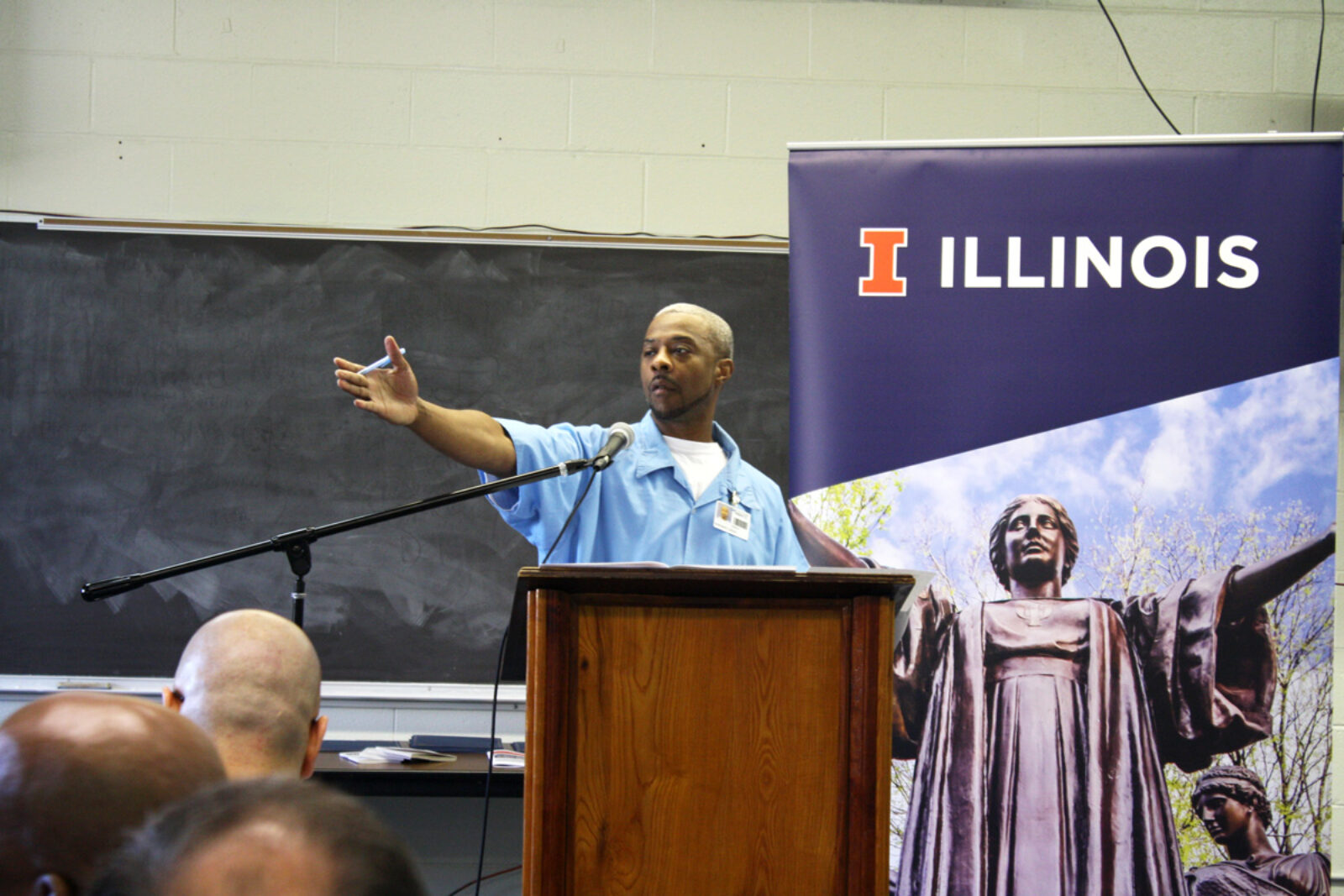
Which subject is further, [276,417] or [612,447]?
[276,417]

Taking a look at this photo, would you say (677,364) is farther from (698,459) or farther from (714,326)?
(698,459)

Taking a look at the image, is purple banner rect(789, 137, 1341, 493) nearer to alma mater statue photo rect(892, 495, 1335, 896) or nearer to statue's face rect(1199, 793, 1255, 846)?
alma mater statue photo rect(892, 495, 1335, 896)

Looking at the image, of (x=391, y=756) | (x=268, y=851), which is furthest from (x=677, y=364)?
(x=268, y=851)

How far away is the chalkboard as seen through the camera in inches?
134

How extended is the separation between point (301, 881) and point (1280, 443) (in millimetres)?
2008

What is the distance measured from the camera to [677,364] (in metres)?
3.00

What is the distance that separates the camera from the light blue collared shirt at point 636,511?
272 centimetres

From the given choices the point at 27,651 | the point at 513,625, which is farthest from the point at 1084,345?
the point at 27,651

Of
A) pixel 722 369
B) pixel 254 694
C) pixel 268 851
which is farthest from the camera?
pixel 722 369

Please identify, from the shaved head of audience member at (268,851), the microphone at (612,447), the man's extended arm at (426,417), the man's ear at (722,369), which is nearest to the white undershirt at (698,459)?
the man's ear at (722,369)

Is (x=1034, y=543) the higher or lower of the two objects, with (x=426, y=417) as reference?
lower

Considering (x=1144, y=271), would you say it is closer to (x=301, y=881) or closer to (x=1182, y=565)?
(x=1182, y=565)

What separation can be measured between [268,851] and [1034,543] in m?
1.80

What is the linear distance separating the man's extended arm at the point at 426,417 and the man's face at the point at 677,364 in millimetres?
509
